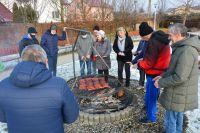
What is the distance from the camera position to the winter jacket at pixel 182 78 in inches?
114

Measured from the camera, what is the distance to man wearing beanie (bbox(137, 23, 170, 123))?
3.57 metres

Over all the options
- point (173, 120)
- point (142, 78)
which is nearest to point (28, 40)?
point (142, 78)

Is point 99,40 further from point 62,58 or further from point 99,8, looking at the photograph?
point 99,8

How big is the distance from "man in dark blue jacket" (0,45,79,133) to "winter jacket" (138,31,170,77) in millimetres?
1866

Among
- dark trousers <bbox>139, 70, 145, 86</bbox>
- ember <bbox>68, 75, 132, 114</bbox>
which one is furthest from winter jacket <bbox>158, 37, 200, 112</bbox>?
dark trousers <bbox>139, 70, 145, 86</bbox>

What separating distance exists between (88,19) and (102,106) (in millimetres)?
13019

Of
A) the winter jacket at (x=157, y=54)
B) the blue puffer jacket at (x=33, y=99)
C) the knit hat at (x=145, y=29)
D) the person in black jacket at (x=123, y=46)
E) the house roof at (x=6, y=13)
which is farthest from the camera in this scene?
the house roof at (x=6, y=13)

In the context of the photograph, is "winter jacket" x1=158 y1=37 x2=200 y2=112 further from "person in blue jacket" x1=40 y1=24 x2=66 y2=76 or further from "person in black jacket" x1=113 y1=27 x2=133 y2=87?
"person in blue jacket" x1=40 y1=24 x2=66 y2=76

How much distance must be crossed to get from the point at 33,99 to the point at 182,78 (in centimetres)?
183

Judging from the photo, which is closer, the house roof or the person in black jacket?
the person in black jacket

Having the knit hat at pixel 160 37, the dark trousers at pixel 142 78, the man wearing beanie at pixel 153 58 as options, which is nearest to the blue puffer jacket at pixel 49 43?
the dark trousers at pixel 142 78

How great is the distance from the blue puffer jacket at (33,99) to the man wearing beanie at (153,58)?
1876mm

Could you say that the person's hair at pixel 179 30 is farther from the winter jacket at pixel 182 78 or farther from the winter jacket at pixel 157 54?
the winter jacket at pixel 157 54

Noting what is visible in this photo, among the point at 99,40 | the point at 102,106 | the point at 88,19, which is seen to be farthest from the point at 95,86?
the point at 88,19
